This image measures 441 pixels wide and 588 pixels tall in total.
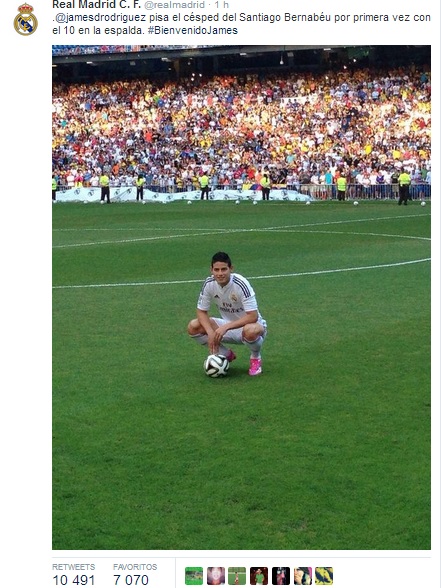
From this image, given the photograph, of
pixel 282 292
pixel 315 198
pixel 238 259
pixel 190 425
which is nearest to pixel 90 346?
pixel 190 425

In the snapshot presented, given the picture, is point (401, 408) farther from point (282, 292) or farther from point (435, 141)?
point (282, 292)

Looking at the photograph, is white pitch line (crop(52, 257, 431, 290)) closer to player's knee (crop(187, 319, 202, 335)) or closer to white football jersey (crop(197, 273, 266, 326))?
player's knee (crop(187, 319, 202, 335))
